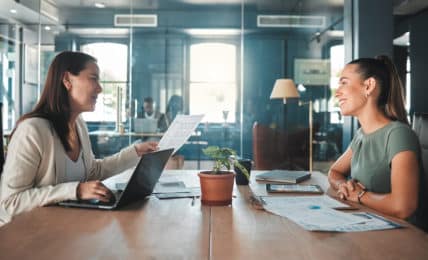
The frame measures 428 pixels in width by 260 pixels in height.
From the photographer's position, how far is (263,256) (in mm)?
854

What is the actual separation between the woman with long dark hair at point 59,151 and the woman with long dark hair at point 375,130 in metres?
0.90

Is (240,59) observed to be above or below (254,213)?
above

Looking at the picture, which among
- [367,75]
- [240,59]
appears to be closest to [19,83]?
[240,59]

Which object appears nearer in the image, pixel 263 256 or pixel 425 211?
pixel 263 256

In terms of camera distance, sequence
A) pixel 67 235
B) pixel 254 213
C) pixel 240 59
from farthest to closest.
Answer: pixel 240 59, pixel 254 213, pixel 67 235

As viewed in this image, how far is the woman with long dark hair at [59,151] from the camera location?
1.33m

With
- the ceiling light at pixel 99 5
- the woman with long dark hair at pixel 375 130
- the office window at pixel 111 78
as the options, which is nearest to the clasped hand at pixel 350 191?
the woman with long dark hair at pixel 375 130

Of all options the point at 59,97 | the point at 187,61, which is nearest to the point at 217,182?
the point at 59,97

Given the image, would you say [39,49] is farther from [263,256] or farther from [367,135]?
[263,256]

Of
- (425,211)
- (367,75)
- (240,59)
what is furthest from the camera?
(240,59)

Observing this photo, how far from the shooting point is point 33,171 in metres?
1.40

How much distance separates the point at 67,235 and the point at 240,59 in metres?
6.87

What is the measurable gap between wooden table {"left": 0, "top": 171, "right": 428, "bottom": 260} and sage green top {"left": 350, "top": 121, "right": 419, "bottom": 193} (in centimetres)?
51

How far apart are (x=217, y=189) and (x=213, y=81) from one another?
635 cm
